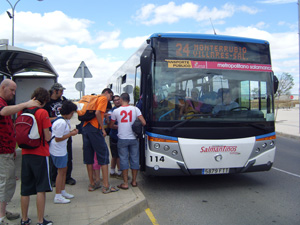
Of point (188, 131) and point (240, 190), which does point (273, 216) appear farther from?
point (188, 131)

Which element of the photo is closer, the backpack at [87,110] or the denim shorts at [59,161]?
the denim shorts at [59,161]

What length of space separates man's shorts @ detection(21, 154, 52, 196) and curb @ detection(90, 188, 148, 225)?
847 millimetres

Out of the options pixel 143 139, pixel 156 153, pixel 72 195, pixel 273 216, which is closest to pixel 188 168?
pixel 156 153

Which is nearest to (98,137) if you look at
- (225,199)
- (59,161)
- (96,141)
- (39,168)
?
(96,141)

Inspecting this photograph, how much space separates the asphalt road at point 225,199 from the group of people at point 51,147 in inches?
33.8

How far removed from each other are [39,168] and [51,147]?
0.94 m

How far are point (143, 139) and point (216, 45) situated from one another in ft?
7.93

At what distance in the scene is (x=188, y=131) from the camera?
16.9 feet

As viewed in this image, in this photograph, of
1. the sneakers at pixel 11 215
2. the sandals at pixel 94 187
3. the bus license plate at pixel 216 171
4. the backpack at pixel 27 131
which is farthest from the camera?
the bus license plate at pixel 216 171

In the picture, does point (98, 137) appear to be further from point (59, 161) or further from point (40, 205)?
point (40, 205)

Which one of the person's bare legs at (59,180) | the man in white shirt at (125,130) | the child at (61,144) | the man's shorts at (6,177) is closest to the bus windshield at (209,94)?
the man in white shirt at (125,130)

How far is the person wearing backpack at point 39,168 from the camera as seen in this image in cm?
349

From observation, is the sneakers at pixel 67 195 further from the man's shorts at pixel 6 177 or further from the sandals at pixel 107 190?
the man's shorts at pixel 6 177

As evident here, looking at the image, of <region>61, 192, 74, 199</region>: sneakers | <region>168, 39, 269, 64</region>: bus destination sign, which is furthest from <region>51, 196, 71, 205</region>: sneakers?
<region>168, 39, 269, 64</region>: bus destination sign
